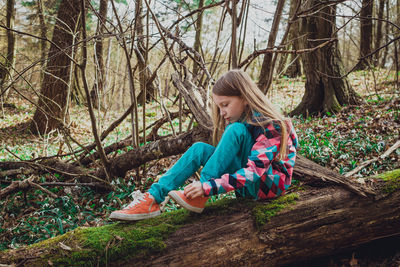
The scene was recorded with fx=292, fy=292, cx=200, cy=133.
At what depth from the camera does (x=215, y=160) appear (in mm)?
2125

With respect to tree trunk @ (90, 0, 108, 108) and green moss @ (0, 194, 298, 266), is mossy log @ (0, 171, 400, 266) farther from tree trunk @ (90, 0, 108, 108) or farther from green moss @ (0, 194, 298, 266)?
tree trunk @ (90, 0, 108, 108)

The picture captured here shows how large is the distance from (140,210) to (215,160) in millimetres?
693

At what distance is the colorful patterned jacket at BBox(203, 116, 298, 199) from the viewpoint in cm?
200

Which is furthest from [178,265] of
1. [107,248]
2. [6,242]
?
[6,242]

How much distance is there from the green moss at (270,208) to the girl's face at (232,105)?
0.72 meters

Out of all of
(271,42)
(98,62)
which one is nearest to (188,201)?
(271,42)

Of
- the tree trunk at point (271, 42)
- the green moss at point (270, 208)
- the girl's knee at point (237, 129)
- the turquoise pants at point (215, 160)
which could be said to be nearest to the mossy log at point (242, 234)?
the green moss at point (270, 208)

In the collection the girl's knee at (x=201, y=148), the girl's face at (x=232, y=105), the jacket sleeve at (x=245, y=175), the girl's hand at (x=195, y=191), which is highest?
the girl's face at (x=232, y=105)

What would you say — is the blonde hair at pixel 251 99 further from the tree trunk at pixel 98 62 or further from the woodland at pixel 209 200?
the tree trunk at pixel 98 62

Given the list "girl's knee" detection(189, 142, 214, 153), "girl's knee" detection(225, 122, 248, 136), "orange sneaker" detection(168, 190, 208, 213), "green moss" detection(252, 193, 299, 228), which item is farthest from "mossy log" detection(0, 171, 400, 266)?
"girl's knee" detection(225, 122, 248, 136)

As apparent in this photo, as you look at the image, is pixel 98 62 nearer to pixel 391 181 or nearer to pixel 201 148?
pixel 201 148

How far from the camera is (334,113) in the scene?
661 centimetres

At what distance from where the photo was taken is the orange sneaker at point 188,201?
206 cm

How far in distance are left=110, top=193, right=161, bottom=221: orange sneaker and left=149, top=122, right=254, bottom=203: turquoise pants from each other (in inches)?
2.1
